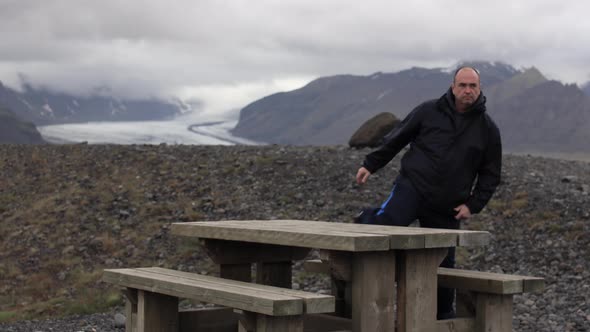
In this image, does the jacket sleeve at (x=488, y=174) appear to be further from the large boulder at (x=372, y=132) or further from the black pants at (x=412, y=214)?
the large boulder at (x=372, y=132)

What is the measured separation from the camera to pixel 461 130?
21.7 ft

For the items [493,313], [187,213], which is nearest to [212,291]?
[493,313]

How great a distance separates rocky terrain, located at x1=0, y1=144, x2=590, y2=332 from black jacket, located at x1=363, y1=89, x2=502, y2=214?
3654 mm

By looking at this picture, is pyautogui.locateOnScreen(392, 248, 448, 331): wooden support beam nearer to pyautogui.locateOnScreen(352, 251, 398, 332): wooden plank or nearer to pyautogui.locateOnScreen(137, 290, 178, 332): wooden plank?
pyautogui.locateOnScreen(352, 251, 398, 332): wooden plank

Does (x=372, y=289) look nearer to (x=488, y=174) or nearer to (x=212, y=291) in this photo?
(x=212, y=291)

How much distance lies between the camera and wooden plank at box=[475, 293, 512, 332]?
5969 millimetres

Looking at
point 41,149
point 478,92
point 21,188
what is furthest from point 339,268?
point 41,149

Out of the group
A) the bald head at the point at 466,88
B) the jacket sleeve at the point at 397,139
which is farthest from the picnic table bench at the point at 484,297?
the bald head at the point at 466,88

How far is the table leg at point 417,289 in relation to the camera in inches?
221

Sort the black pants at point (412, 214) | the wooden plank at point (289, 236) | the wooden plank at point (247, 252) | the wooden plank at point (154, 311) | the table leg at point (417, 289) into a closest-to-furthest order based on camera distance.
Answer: the wooden plank at point (289, 236)
the table leg at point (417, 289)
the wooden plank at point (154, 311)
the black pants at point (412, 214)
the wooden plank at point (247, 252)

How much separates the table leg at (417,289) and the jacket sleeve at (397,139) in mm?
1419

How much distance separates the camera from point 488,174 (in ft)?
22.2

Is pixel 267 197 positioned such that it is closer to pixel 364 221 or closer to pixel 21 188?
pixel 21 188

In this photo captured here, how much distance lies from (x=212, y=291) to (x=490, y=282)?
1927 mm
